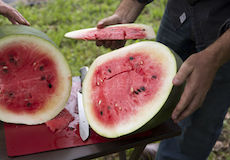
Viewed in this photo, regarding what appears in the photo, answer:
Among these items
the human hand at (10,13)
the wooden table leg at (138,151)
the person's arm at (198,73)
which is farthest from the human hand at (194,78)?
the human hand at (10,13)

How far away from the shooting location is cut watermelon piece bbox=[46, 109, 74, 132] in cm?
128

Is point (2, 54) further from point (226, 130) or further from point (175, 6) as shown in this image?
point (226, 130)

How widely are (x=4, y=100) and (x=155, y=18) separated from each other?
298 centimetres

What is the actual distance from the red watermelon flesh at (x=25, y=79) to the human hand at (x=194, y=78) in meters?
0.59

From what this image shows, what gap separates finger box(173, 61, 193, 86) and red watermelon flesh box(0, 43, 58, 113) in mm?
565

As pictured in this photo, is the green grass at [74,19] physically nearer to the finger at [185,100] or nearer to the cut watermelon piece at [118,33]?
the cut watermelon piece at [118,33]

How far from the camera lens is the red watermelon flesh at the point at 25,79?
124cm

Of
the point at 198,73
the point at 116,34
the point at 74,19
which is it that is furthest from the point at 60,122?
the point at 74,19

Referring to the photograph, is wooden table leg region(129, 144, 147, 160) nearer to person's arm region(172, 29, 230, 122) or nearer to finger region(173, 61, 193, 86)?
person's arm region(172, 29, 230, 122)

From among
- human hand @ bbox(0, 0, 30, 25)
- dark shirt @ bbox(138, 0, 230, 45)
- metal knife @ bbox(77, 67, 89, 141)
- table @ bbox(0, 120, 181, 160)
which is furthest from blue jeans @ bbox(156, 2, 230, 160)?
human hand @ bbox(0, 0, 30, 25)

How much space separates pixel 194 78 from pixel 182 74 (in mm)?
97

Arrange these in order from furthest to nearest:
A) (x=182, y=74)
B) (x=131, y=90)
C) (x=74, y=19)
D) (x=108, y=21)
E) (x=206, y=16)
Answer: (x=74, y=19) < (x=108, y=21) < (x=206, y=16) < (x=131, y=90) < (x=182, y=74)

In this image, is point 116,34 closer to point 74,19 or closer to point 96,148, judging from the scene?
point 96,148

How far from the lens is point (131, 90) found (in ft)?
4.00
